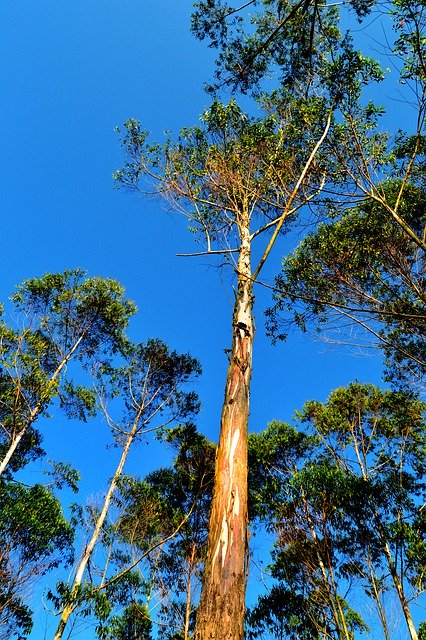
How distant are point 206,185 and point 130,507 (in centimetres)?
935

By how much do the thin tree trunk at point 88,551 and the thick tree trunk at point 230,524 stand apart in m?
6.46

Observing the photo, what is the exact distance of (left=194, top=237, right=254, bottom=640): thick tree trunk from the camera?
205 cm

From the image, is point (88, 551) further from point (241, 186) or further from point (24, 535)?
point (241, 186)

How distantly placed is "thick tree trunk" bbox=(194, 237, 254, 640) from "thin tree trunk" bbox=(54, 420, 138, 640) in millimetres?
6457

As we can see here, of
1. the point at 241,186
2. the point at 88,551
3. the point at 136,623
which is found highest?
the point at 241,186

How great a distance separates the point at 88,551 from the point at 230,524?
7828 millimetres

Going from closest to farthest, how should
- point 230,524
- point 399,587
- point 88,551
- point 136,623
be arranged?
point 230,524 → point 399,587 → point 88,551 → point 136,623

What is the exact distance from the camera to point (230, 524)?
2.53 metres

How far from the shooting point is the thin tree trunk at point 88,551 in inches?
287

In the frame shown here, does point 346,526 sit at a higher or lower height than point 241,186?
lower

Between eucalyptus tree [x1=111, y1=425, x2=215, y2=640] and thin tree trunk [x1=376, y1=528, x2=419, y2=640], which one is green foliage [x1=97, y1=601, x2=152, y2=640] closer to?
eucalyptus tree [x1=111, y1=425, x2=215, y2=640]

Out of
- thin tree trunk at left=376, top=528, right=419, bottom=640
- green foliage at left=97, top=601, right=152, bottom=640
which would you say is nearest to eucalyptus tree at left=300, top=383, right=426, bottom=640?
thin tree trunk at left=376, top=528, right=419, bottom=640

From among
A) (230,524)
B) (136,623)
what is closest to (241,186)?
(230,524)

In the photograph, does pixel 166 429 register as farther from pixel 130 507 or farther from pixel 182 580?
pixel 182 580
